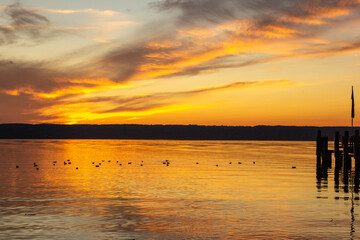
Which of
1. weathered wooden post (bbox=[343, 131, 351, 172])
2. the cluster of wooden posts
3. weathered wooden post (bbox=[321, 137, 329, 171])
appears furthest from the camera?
weathered wooden post (bbox=[321, 137, 329, 171])

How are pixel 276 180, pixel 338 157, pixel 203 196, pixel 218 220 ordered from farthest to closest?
pixel 338 157
pixel 276 180
pixel 203 196
pixel 218 220

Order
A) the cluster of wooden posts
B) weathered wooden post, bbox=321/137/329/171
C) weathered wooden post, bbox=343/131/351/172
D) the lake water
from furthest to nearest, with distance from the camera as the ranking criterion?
weathered wooden post, bbox=321/137/329/171 < weathered wooden post, bbox=343/131/351/172 < the cluster of wooden posts < the lake water

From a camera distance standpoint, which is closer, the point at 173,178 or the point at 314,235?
the point at 314,235

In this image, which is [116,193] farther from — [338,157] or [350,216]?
[338,157]

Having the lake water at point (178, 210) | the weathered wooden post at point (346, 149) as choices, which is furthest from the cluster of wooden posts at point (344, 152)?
the lake water at point (178, 210)

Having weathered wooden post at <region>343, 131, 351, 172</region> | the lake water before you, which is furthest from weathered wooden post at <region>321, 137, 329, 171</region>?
the lake water

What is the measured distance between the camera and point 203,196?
3397 centimetres

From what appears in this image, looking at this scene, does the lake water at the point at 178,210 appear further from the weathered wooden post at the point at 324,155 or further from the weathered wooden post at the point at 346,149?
the weathered wooden post at the point at 324,155

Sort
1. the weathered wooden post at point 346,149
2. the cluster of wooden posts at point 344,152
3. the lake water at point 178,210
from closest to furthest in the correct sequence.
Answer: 1. the lake water at point 178,210
2. the cluster of wooden posts at point 344,152
3. the weathered wooden post at point 346,149

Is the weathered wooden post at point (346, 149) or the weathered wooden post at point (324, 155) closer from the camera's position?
the weathered wooden post at point (346, 149)

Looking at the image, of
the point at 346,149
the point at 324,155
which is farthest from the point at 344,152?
the point at 324,155

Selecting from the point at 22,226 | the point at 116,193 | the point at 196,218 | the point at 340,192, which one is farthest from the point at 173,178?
the point at 22,226

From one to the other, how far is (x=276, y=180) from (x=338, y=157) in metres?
11.2

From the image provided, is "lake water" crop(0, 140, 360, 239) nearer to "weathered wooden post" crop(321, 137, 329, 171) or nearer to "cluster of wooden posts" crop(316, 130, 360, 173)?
"cluster of wooden posts" crop(316, 130, 360, 173)
